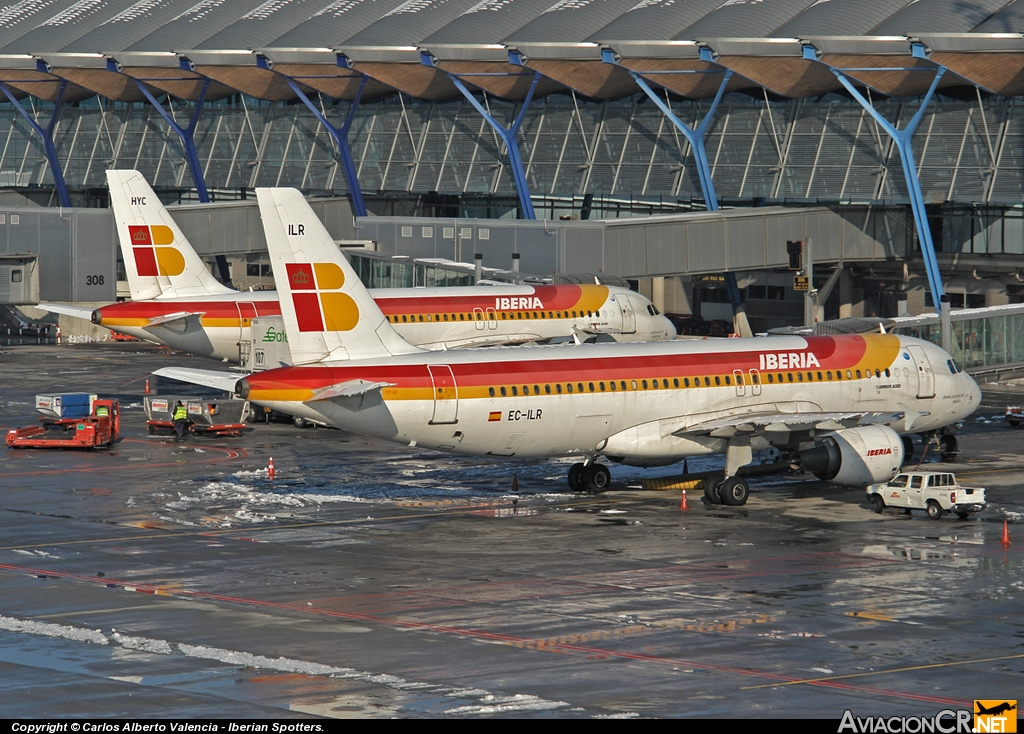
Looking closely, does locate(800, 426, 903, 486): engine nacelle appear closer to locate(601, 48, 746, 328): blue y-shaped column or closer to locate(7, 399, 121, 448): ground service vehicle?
Result: locate(7, 399, 121, 448): ground service vehicle

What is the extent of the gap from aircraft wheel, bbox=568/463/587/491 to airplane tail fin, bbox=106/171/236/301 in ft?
89.0

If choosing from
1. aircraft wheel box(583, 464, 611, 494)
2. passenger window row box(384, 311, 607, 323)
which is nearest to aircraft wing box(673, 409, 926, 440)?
aircraft wheel box(583, 464, 611, 494)

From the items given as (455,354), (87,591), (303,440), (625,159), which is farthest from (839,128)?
(87,591)

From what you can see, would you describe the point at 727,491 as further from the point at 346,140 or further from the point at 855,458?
the point at 346,140

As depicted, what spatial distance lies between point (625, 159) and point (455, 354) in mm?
63007

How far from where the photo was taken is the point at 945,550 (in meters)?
39.0

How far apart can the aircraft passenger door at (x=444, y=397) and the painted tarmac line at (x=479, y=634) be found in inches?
421

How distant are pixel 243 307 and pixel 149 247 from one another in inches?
187

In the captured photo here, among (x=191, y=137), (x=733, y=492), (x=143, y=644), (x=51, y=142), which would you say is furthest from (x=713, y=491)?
(x=51, y=142)

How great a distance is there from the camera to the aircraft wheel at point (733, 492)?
1780 inches

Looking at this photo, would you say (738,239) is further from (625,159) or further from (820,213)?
(625,159)

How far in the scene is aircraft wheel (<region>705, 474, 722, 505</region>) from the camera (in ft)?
149

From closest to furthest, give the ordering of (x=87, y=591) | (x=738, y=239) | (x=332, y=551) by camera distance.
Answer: (x=87, y=591)
(x=332, y=551)
(x=738, y=239)

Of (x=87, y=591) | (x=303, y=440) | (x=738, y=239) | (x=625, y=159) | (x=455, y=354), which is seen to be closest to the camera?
(x=87, y=591)
